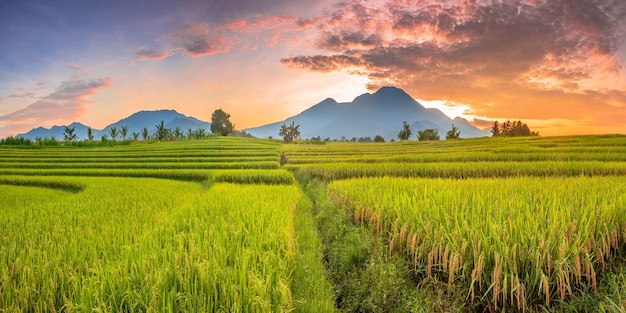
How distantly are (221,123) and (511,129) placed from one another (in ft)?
308

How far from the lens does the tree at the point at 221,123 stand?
10494 cm

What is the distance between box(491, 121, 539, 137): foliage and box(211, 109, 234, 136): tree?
86574 mm

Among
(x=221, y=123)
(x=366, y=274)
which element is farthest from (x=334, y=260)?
(x=221, y=123)

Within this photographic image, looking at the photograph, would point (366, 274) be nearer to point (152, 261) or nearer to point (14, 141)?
point (152, 261)

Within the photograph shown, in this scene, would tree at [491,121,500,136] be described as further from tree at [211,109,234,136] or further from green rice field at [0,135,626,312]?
green rice field at [0,135,626,312]

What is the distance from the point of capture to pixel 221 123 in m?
108

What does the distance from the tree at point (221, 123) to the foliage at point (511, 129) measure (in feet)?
284

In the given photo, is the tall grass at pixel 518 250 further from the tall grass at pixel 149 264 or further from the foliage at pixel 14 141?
the foliage at pixel 14 141

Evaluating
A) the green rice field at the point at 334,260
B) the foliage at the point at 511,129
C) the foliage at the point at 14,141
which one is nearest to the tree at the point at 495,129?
the foliage at the point at 511,129

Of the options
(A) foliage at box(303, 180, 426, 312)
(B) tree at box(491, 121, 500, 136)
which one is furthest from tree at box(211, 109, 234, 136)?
(A) foliage at box(303, 180, 426, 312)

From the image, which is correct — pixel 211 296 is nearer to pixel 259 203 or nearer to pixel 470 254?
pixel 470 254

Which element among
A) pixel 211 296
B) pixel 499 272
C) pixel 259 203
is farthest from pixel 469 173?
pixel 211 296

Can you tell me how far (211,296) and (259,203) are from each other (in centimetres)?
441

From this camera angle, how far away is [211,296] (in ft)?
9.35
